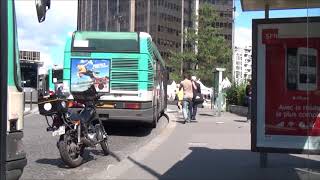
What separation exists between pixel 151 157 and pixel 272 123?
3672 mm

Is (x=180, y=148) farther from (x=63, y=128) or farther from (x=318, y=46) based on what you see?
(x=318, y=46)

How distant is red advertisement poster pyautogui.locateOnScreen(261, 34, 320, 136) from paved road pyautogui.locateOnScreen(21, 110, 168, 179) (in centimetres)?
330

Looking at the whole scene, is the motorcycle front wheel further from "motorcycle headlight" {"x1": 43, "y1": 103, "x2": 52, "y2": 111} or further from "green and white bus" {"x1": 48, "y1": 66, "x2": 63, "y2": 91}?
"green and white bus" {"x1": 48, "y1": 66, "x2": 63, "y2": 91}

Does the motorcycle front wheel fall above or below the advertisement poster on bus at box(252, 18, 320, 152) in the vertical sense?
below

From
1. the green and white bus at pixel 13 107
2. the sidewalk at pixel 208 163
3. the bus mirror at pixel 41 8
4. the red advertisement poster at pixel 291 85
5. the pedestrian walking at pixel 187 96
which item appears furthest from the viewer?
the pedestrian walking at pixel 187 96

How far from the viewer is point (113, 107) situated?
54.4 feet

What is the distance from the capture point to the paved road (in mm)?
10336

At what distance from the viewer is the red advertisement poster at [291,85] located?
346 inches

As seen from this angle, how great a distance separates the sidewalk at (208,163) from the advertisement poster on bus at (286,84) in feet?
1.69

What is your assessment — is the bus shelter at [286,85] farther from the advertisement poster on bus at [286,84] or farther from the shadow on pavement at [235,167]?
the shadow on pavement at [235,167]

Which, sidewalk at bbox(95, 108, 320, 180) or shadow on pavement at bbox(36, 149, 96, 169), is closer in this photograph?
sidewalk at bbox(95, 108, 320, 180)

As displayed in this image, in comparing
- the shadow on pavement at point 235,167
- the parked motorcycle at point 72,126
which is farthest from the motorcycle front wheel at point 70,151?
the shadow on pavement at point 235,167

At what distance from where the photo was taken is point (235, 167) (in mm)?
10562

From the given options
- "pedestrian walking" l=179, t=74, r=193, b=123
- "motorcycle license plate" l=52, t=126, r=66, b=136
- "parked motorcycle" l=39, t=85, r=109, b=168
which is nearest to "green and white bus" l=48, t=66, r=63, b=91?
"pedestrian walking" l=179, t=74, r=193, b=123
